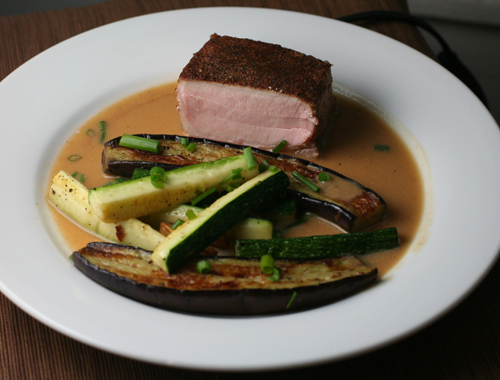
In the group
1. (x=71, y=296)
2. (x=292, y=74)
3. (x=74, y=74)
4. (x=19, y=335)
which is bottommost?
(x=19, y=335)

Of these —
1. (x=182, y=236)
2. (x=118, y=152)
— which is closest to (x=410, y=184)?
(x=182, y=236)

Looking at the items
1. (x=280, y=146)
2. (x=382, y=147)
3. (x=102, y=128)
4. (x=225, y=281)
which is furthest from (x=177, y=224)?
(x=382, y=147)

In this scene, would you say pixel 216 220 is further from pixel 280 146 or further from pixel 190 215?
pixel 280 146

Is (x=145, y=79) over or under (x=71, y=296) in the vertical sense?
over

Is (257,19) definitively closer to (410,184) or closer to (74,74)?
(74,74)

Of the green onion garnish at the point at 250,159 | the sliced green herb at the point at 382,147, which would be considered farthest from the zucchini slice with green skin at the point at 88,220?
the sliced green herb at the point at 382,147

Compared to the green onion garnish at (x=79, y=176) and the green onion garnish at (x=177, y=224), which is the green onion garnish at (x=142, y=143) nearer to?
the green onion garnish at (x=79, y=176)
